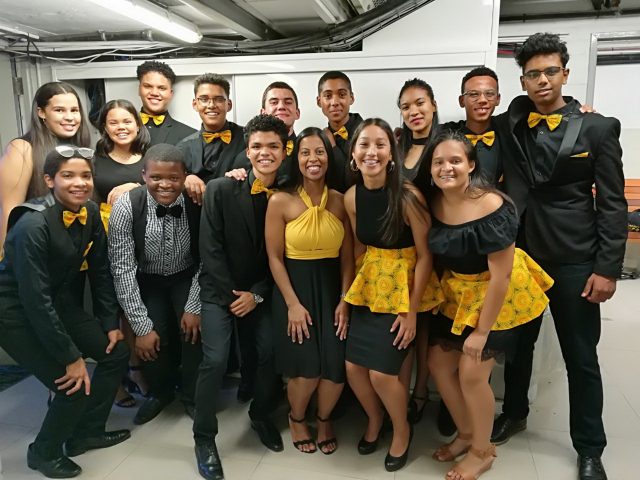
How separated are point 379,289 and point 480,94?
1.19 meters

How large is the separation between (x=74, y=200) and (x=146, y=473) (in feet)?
4.64

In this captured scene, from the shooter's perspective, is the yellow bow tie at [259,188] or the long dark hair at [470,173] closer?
the long dark hair at [470,173]

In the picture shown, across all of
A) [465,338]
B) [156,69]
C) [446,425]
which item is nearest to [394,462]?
[446,425]

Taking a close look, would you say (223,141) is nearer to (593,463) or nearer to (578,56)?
(593,463)

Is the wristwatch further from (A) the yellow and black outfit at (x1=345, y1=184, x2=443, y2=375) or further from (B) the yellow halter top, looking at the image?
(A) the yellow and black outfit at (x1=345, y1=184, x2=443, y2=375)

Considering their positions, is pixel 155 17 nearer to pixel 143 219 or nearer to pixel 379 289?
pixel 143 219

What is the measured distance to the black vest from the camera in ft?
8.66

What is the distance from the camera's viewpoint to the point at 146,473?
2486mm

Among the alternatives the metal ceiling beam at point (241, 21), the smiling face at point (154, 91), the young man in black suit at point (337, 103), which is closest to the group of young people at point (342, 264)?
the young man in black suit at point (337, 103)

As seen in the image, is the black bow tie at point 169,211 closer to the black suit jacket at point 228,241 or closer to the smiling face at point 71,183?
the black suit jacket at point 228,241

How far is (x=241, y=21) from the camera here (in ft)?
11.8

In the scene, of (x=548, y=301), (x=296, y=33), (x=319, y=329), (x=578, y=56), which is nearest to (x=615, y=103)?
(x=578, y=56)

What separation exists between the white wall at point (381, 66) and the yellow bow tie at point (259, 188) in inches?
57.2

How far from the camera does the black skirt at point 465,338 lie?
2.25 m
